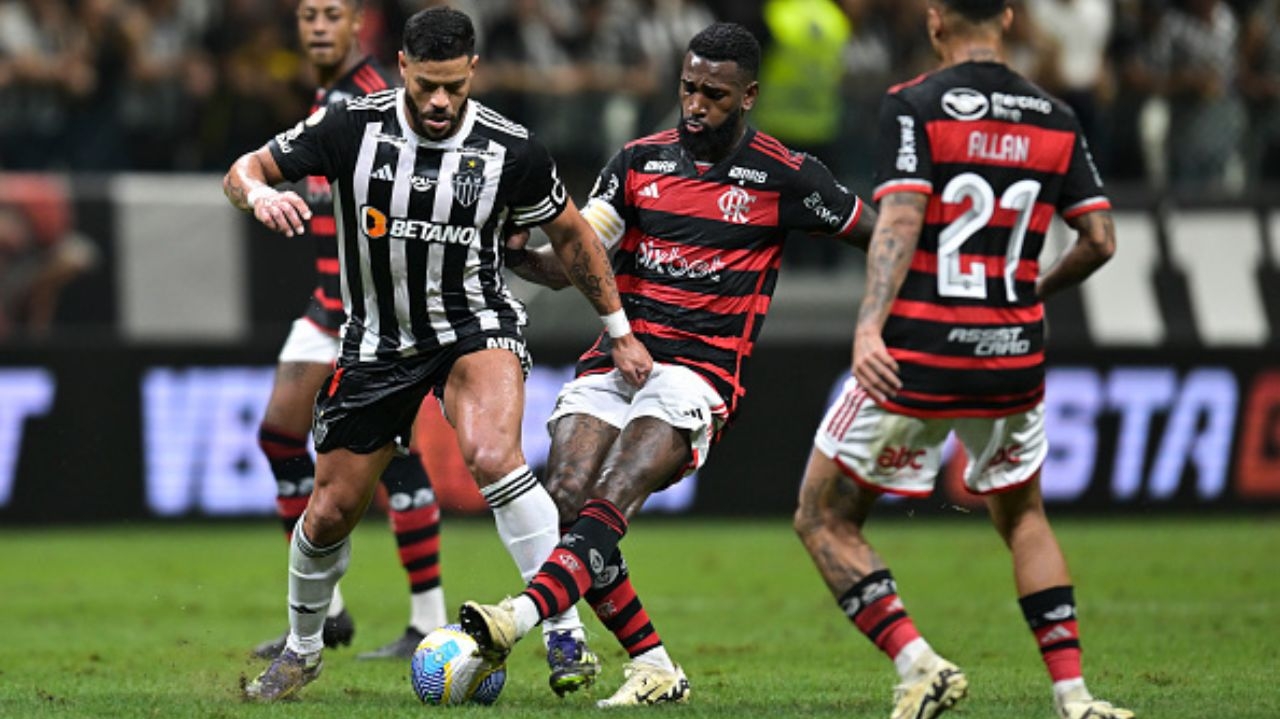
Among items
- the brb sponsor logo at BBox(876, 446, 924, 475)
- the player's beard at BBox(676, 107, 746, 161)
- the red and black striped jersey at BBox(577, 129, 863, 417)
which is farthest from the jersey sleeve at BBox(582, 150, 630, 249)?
the brb sponsor logo at BBox(876, 446, 924, 475)

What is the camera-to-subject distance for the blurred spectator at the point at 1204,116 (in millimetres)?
17797

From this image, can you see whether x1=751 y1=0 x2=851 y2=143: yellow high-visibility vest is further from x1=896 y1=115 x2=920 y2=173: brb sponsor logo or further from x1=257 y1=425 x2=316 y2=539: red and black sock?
x1=896 y1=115 x2=920 y2=173: brb sponsor logo

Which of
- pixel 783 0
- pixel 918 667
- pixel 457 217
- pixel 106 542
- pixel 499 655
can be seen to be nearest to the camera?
pixel 918 667

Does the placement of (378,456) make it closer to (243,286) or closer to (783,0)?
(243,286)

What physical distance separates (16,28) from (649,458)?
10040mm

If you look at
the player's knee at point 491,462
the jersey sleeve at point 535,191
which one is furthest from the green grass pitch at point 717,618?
the jersey sleeve at point 535,191

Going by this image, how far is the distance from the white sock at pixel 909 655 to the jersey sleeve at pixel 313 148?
276cm

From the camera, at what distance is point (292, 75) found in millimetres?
16344

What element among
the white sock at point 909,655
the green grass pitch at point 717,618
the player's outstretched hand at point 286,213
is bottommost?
the green grass pitch at point 717,618

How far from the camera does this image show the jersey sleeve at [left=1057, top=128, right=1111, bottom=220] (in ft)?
22.8

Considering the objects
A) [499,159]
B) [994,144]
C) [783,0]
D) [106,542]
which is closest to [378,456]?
[499,159]

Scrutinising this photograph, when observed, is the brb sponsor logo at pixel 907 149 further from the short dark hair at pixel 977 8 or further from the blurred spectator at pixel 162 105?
the blurred spectator at pixel 162 105

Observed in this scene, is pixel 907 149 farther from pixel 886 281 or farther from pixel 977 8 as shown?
pixel 977 8

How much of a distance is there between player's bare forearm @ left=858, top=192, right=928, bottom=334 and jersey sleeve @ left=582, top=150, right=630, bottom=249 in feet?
6.26
